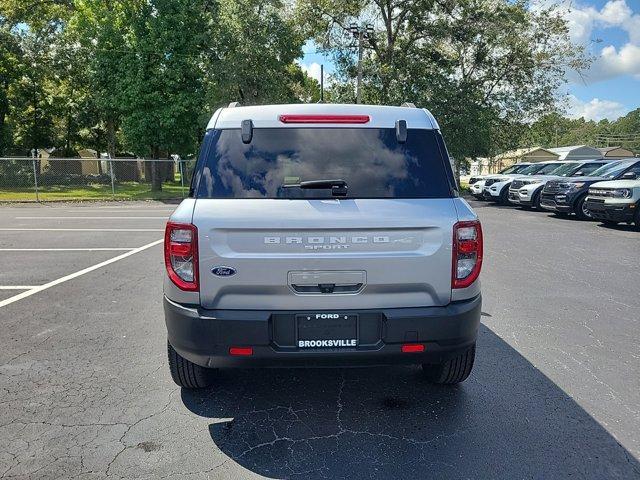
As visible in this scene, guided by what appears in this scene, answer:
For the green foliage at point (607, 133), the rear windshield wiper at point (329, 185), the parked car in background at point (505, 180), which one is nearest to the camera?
the rear windshield wiper at point (329, 185)

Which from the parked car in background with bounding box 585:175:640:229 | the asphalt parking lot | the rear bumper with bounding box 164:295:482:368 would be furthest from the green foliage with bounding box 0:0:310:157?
the rear bumper with bounding box 164:295:482:368

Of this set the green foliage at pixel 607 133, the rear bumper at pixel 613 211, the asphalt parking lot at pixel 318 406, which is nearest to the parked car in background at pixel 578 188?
the rear bumper at pixel 613 211

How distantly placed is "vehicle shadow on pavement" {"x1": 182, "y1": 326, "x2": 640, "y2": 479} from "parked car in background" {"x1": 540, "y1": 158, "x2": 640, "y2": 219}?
12.1 m

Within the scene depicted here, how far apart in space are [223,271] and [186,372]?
1.03 meters

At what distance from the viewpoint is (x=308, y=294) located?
2.80m

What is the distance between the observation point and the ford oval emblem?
2773 millimetres

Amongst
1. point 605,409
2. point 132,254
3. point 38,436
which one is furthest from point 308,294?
point 132,254

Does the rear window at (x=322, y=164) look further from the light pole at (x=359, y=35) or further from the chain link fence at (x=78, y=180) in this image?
the light pole at (x=359, y=35)

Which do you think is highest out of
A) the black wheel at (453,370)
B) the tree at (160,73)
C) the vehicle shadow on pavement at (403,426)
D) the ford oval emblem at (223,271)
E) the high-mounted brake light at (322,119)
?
the tree at (160,73)

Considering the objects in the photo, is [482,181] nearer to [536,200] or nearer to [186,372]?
[536,200]

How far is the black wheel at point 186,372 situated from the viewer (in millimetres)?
3322

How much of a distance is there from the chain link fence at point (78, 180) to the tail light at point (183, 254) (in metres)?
19.8

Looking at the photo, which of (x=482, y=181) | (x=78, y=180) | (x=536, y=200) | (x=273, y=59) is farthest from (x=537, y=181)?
(x=78, y=180)

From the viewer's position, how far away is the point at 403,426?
10.1 ft
